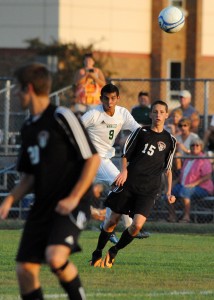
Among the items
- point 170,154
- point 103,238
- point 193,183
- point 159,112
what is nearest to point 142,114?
point 193,183

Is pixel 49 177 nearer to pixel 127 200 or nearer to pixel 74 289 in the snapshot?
pixel 74 289

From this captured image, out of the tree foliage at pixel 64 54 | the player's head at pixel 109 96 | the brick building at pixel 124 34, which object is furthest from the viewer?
the brick building at pixel 124 34

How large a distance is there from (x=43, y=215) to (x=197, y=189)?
37.3 feet

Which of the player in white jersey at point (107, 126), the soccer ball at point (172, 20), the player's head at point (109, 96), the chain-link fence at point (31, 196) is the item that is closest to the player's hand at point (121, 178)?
the player's head at point (109, 96)

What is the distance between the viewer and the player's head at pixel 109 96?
41.1 ft

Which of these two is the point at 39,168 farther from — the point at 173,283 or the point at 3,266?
the point at 3,266

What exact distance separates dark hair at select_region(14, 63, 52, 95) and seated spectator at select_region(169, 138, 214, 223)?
11321 mm

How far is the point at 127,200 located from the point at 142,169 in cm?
43

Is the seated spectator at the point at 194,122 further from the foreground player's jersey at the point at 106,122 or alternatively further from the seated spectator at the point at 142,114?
the foreground player's jersey at the point at 106,122

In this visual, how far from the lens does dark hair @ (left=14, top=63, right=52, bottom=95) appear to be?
6.96 meters

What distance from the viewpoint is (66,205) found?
6.80m

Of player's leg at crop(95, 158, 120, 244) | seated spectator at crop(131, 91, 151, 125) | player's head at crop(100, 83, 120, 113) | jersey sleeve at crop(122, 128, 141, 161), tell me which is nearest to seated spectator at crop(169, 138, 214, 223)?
seated spectator at crop(131, 91, 151, 125)

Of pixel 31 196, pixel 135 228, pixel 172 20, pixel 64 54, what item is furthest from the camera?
pixel 64 54

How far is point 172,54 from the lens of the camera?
113 ft
